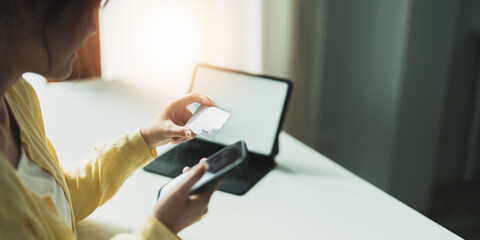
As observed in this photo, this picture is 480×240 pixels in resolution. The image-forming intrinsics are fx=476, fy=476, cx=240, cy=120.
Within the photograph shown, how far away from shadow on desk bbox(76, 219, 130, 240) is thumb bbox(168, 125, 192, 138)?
19 centimetres

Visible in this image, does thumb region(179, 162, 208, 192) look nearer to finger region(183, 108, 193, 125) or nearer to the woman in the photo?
the woman

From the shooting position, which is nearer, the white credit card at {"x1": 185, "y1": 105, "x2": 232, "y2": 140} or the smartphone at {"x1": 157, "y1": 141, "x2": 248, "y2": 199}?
the smartphone at {"x1": 157, "y1": 141, "x2": 248, "y2": 199}

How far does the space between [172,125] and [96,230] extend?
223 millimetres

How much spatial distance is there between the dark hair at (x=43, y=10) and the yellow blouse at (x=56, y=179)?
0.49ft

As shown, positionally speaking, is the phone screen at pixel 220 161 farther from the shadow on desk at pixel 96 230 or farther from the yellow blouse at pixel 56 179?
the shadow on desk at pixel 96 230

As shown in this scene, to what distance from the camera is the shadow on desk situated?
803mm

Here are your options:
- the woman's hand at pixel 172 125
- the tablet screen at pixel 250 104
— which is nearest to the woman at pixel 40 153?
the woman's hand at pixel 172 125

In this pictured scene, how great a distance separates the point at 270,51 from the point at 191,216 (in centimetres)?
107

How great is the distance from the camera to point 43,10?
0.55 m

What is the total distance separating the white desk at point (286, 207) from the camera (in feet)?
2.67

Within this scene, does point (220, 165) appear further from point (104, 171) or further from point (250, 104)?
point (250, 104)

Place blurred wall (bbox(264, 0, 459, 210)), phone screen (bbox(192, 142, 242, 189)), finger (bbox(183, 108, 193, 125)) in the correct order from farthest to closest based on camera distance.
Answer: blurred wall (bbox(264, 0, 459, 210)), finger (bbox(183, 108, 193, 125)), phone screen (bbox(192, 142, 242, 189))

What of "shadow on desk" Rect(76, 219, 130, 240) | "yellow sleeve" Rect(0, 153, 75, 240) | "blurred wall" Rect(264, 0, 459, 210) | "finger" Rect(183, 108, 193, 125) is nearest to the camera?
"yellow sleeve" Rect(0, 153, 75, 240)

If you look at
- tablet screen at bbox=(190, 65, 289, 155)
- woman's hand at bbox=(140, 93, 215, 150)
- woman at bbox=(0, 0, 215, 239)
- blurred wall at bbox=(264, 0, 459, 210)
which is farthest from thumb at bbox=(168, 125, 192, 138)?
blurred wall at bbox=(264, 0, 459, 210)
